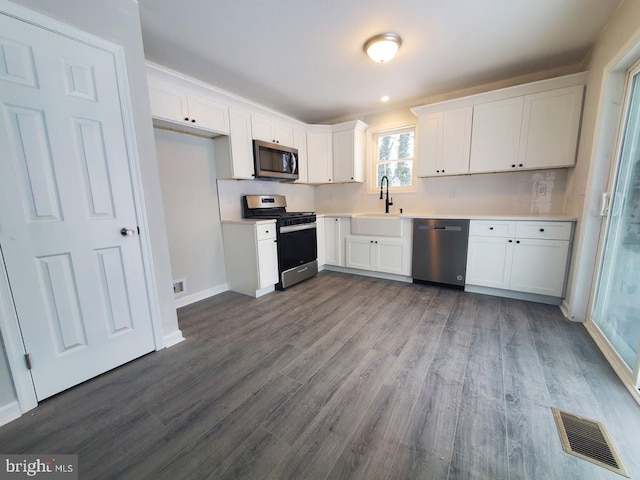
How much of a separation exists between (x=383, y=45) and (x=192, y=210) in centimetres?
261

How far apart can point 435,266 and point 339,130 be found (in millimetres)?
2572

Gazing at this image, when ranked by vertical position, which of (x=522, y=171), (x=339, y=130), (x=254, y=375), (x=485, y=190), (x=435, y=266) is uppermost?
(x=339, y=130)

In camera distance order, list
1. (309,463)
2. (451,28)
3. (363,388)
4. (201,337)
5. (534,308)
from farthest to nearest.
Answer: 1. (534,308)
2. (201,337)
3. (451,28)
4. (363,388)
5. (309,463)

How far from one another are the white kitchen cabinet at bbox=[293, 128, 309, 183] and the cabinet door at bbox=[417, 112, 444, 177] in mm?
1740

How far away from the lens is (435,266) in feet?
10.6

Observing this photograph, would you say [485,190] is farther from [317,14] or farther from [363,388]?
[363,388]

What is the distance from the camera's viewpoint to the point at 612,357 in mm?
1729

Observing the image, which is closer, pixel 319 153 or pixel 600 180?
pixel 600 180

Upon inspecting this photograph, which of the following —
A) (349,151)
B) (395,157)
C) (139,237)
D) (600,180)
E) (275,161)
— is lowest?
(139,237)

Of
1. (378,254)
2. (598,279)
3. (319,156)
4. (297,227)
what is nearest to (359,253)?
(378,254)

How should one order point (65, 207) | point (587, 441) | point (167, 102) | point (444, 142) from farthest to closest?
point (444, 142), point (167, 102), point (65, 207), point (587, 441)

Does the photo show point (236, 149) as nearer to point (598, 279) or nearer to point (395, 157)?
point (395, 157)

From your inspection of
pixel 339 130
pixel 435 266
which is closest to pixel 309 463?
pixel 435 266

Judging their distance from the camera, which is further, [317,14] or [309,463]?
[317,14]
